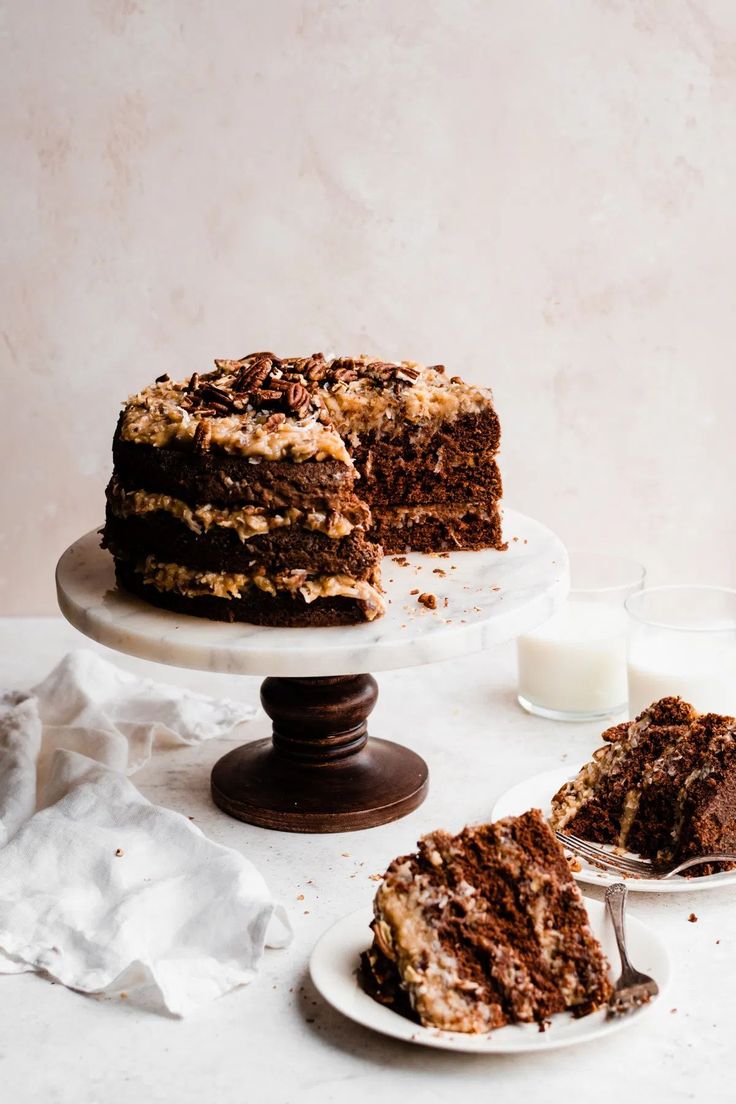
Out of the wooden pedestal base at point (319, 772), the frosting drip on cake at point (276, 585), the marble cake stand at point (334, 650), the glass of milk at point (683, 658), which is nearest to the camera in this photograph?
the marble cake stand at point (334, 650)

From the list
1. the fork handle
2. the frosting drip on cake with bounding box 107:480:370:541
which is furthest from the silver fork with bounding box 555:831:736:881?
the frosting drip on cake with bounding box 107:480:370:541

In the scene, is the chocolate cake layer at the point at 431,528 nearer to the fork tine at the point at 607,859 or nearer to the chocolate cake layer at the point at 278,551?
the chocolate cake layer at the point at 278,551

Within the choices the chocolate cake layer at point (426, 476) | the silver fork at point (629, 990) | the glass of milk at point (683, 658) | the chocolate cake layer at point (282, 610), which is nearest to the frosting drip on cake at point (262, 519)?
the chocolate cake layer at point (282, 610)

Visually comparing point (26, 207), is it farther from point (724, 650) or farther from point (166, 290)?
point (724, 650)

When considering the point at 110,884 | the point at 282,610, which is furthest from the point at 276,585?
the point at 110,884

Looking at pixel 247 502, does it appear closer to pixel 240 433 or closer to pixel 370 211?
pixel 240 433

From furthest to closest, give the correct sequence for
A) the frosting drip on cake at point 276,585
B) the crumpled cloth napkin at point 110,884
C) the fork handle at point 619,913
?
the frosting drip on cake at point 276,585 → the crumpled cloth napkin at point 110,884 → the fork handle at point 619,913
